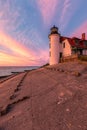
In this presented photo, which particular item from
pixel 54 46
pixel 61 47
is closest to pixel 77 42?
pixel 61 47

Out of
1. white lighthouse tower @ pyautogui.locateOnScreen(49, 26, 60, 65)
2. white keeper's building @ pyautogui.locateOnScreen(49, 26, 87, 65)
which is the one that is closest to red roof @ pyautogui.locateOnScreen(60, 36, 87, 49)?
white keeper's building @ pyautogui.locateOnScreen(49, 26, 87, 65)

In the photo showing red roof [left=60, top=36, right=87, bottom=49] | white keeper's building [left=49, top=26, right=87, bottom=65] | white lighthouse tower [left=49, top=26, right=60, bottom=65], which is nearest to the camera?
white keeper's building [left=49, top=26, right=87, bottom=65]

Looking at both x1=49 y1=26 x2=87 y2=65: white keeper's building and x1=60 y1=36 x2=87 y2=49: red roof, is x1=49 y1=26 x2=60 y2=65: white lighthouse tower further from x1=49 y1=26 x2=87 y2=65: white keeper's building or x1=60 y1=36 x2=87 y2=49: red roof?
x1=60 y1=36 x2=87 y2=49: red roof

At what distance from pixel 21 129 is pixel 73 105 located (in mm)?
3137

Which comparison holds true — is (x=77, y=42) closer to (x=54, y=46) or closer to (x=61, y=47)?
(x=61, y=47)

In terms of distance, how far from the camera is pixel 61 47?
39.2m

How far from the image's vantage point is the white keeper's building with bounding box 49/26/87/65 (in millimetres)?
37281

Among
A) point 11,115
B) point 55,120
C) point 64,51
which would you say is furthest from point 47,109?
point 64,51

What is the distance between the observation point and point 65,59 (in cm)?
3597

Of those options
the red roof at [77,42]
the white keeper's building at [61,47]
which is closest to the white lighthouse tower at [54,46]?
the white keeper's building at [61,47]

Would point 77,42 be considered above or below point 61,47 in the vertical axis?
above

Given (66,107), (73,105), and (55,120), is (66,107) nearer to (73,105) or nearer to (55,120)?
(73,105)

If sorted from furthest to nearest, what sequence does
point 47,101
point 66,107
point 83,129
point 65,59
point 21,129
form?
point 65,59
point 47,101
point 66,107
point 21,129
point 83,129

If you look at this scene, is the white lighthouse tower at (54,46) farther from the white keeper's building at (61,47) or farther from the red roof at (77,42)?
the red roof at (77,42)
